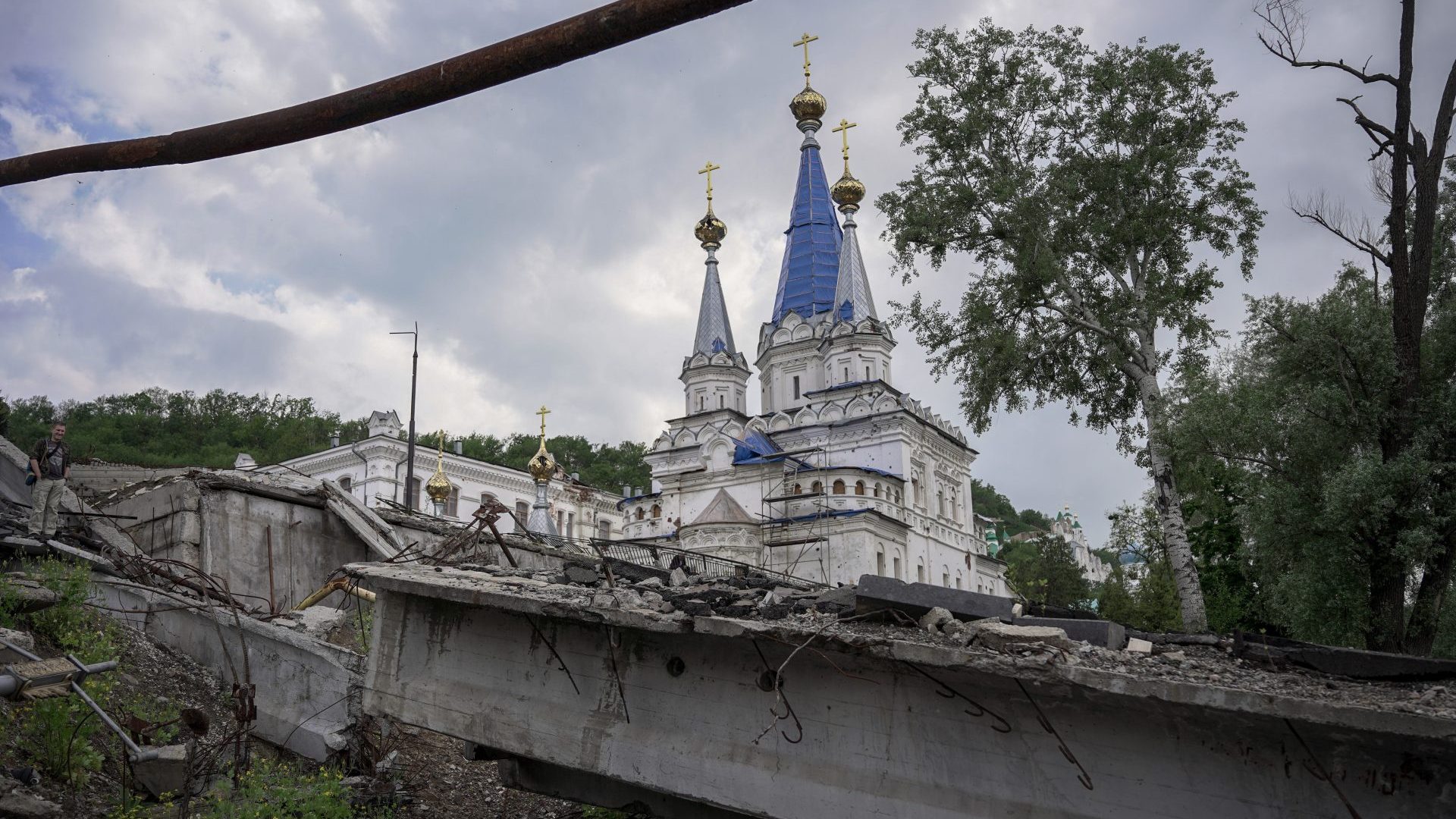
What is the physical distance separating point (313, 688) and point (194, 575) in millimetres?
3373

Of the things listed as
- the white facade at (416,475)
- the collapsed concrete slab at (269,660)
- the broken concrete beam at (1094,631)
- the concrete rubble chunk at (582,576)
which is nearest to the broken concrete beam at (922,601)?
the broken concrete beam at (1094,631)

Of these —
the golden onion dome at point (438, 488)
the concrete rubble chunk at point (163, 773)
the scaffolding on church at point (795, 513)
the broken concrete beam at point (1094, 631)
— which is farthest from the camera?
the golden onion dome at point (438, 488)

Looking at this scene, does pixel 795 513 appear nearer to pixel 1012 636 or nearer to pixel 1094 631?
pixel 1094 631

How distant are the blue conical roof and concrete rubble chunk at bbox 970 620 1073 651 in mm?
40826

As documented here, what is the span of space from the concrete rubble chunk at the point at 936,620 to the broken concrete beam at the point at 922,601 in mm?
51

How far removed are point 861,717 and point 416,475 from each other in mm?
42391

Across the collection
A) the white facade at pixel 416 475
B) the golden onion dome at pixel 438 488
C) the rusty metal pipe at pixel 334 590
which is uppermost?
the white facade at pixel 416 475

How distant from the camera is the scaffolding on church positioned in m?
36.4

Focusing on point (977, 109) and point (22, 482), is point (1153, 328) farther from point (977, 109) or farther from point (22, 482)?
point (22, 482)

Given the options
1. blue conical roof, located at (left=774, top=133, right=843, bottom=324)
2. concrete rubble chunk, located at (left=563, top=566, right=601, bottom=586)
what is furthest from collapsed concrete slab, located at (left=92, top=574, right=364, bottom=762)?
blue conical roof, located at (left=774, top=133, right=843, bottom=324)

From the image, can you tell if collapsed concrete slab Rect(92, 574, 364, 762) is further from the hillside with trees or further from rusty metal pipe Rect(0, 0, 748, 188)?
the hillside with trees

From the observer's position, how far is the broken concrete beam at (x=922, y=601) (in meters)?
6.84

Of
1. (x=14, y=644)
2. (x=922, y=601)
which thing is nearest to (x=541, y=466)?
(x=14, y=644)

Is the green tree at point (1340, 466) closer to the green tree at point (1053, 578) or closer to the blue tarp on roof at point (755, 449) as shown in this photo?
the blue tarp on roof at point (755, 449)
